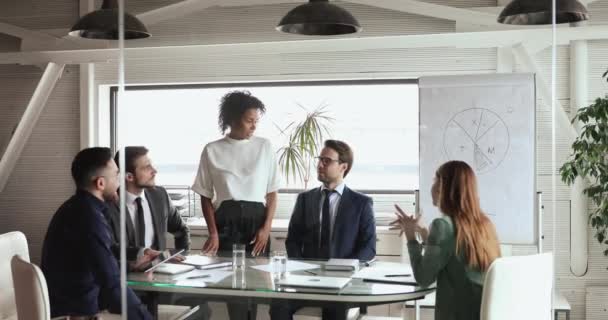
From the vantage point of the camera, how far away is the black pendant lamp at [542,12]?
9.39ft

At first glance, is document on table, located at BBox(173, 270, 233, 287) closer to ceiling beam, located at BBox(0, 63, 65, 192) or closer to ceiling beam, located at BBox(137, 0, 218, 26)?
ceiling beam, located at BBox(0, 63, 65, 192)

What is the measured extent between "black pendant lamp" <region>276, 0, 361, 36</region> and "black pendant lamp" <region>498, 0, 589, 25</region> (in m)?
0.77

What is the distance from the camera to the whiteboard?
2.87m

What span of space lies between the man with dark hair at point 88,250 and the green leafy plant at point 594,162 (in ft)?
6.39

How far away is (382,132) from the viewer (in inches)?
115

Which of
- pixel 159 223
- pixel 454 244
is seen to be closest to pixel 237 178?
pixel 159 223

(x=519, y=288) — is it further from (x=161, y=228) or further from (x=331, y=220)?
(x=161, y=228)

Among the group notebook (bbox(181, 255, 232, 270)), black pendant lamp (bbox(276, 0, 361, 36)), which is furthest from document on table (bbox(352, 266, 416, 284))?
black pendant lamp (bbox(276, 0, 361, 36))

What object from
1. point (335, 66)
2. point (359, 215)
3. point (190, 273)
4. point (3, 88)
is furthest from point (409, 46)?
point (3, 88)

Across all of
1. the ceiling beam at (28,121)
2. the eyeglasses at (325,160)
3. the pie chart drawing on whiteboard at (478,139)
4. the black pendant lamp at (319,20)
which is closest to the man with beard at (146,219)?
the ceiling beam at (28,121)

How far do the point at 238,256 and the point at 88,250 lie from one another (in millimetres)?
655

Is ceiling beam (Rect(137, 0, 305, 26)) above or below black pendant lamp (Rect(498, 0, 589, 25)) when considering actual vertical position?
above

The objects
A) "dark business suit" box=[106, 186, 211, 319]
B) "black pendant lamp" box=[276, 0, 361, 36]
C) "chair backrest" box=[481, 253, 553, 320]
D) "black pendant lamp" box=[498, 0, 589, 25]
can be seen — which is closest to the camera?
"chair backrest" box=[481, 253, 553, 320]

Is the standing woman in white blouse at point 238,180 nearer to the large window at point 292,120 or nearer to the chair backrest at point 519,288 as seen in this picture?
the large window at point 292,120
